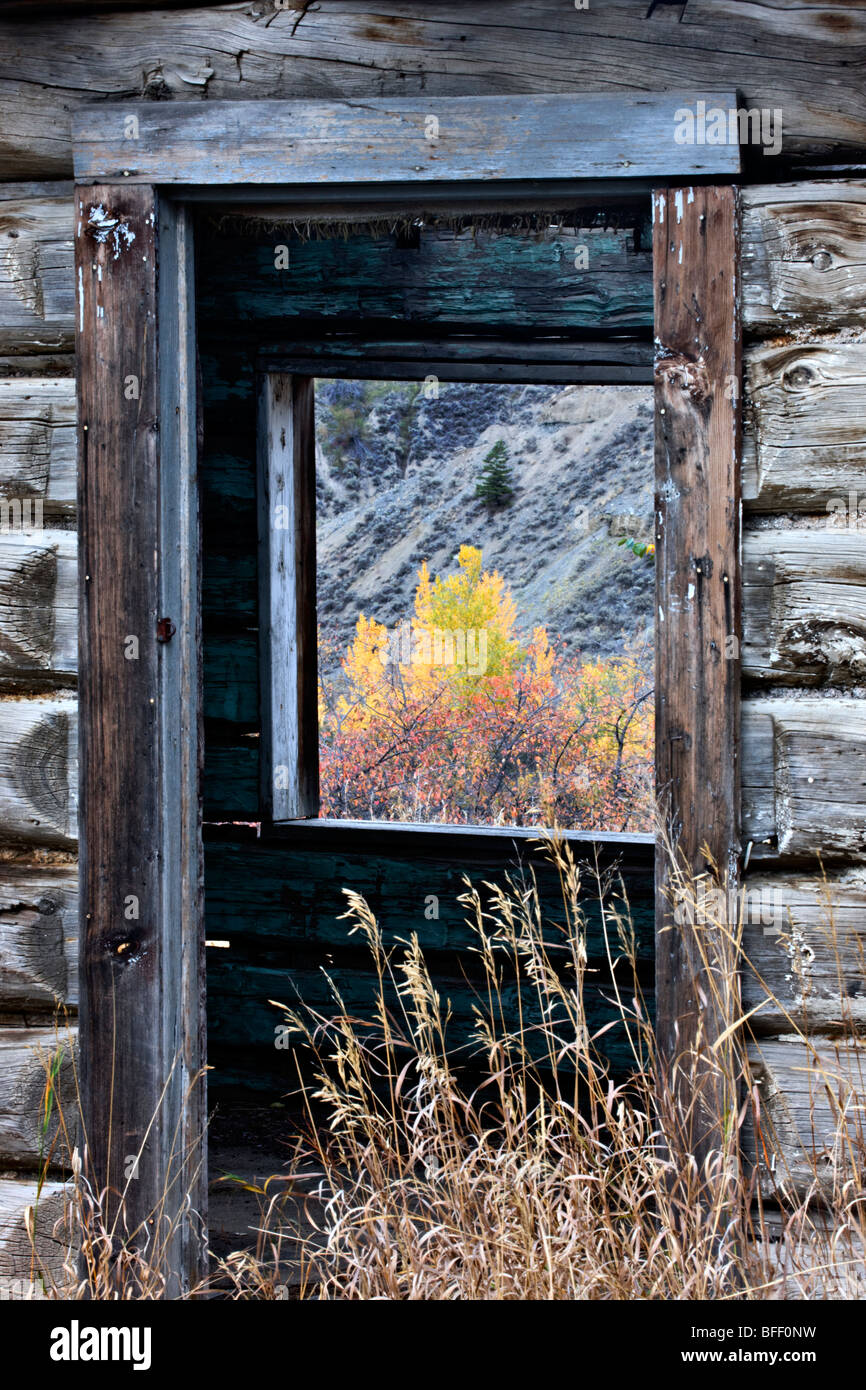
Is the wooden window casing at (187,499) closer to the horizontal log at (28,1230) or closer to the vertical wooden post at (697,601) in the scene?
the vertical wooden post at (697,601)

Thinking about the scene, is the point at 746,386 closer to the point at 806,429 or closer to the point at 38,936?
the point at 806,429

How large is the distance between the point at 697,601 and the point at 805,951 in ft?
2.45

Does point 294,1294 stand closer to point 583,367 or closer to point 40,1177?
point 40,1177

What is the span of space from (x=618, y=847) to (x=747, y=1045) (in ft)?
8.36

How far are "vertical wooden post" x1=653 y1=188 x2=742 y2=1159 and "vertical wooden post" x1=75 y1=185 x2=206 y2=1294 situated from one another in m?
1.07

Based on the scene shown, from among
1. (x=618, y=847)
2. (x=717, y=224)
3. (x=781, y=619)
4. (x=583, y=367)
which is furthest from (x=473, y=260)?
(x=781, y=619)

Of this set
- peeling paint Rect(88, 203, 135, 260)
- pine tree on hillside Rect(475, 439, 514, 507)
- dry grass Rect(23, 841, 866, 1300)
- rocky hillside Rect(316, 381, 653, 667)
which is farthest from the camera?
pine tree on hillside Rect(475, 439, 514, 507)

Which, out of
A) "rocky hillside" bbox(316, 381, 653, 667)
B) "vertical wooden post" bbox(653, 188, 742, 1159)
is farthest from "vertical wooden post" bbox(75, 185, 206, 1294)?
"rocky hillside" bbox(316, 381, 653, 667)

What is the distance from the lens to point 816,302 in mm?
2441

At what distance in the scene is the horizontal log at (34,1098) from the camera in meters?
2.70

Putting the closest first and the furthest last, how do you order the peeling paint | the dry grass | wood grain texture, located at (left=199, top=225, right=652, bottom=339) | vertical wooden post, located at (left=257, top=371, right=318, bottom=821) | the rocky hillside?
the dry grass < the peeling paint < wood grain texture, located at (left=199, top=225, right=652, bottom=339) < vertical wooden post, located at (left=257, top=371, right=318, bottom=821) < the rocky hillside

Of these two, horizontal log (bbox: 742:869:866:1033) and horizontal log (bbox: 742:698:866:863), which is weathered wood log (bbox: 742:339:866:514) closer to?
horizontal log (bbox: 742:698:866:863)

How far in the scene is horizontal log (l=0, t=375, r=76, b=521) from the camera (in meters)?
2.70

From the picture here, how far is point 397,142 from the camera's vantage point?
8.38 ft
